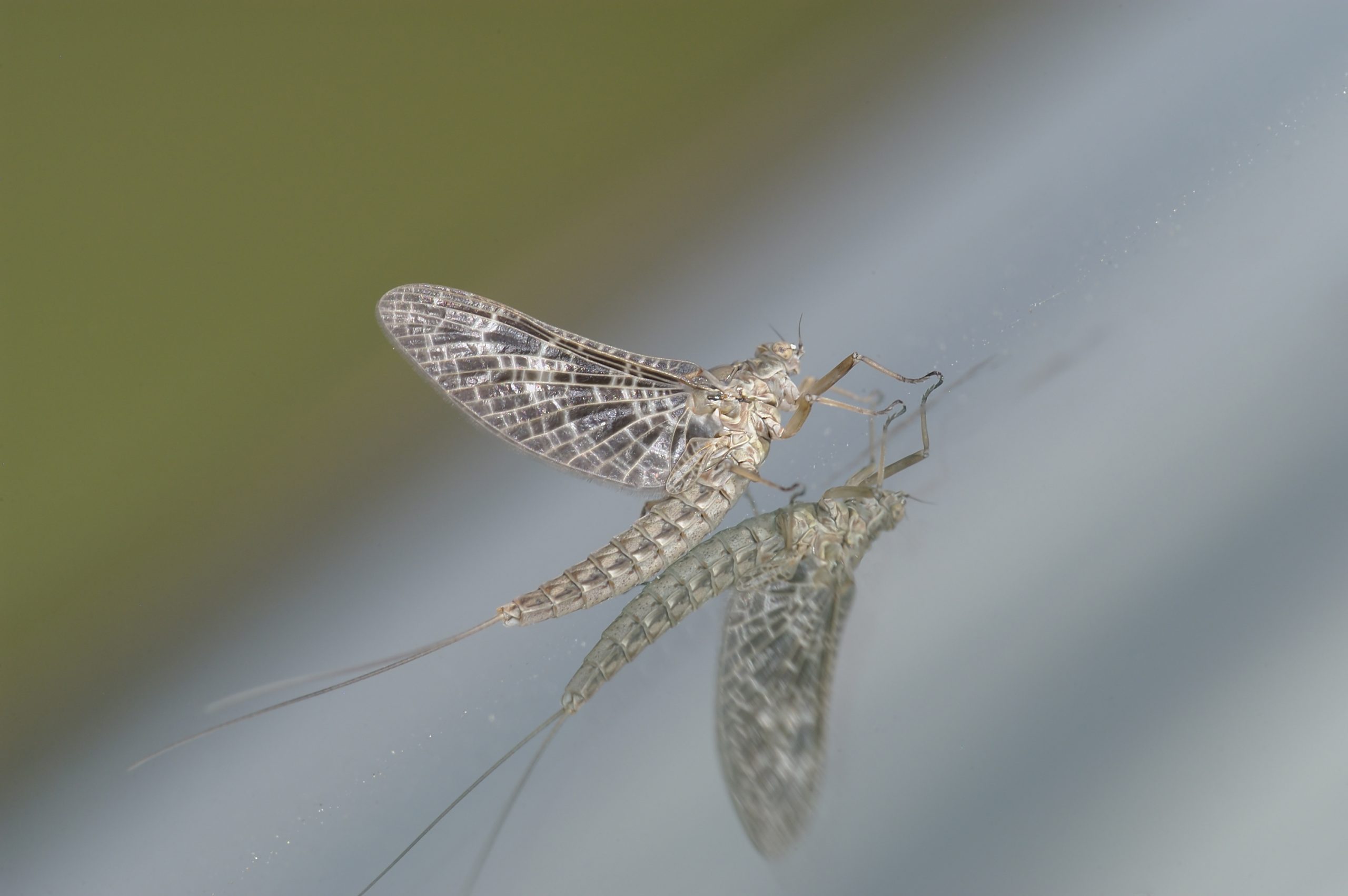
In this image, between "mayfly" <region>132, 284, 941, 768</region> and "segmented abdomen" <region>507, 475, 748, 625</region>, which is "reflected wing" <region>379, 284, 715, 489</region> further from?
"segmented abdomen" <region>507, 475, 748, 625</region>

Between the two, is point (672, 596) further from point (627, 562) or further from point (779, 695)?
point (779, 695)

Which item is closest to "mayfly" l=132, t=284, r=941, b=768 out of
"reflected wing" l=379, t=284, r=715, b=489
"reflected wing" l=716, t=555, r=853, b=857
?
"reflected wing" l=379, t=284, r=715, b=489

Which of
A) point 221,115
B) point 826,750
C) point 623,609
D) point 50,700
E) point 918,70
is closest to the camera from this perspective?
point 826,750

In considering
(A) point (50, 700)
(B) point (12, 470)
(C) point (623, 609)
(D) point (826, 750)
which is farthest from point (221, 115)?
(D) point (826, 750)

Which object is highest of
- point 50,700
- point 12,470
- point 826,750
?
point 12,470

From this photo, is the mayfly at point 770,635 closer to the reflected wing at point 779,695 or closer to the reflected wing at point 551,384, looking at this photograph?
the reflected wing at point 779,695

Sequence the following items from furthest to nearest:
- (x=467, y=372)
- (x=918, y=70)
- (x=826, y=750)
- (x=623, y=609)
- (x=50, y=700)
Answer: (x=918, y=70), (x=50, y=700), (x=467, y=372), (x=623, y=609), (x=826, y=750)

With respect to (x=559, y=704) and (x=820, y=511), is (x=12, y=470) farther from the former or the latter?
(x=820, y=511)

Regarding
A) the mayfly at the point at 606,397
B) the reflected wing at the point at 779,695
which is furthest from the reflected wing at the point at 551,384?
the reflected wing at the point at 779,695
